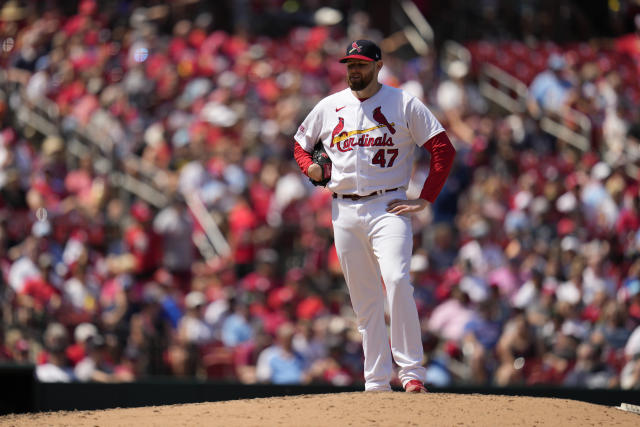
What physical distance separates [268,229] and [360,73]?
5535 mm

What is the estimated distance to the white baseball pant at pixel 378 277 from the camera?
6.34m

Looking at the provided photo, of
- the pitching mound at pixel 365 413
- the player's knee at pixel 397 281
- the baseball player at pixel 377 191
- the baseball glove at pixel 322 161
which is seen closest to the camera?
the pitching mound at pixel 365 413

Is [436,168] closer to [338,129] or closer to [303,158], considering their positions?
[338,129]

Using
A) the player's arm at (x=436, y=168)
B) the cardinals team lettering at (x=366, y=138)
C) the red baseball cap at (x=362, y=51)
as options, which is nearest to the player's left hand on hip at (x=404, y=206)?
the player's arm at (x=436, y=168)

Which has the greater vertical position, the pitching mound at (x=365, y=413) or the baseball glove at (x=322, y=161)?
the baseball glove at (x=322, y=161)

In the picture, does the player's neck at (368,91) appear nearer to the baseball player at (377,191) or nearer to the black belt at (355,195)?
the baseball player at (377,191)

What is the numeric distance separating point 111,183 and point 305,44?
5.28 metres

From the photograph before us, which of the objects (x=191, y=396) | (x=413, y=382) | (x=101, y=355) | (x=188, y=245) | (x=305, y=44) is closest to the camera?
(x=413, y=382)

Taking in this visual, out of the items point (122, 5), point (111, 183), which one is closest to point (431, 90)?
point (111, 183)

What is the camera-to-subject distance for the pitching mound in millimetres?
5676

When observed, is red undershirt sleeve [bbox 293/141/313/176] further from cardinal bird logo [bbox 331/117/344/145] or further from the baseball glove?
cardinal bird logo [bbox 331/117/344/145]

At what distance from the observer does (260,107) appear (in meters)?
14.5

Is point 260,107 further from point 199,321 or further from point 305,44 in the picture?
point 199,321

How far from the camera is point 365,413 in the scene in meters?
5.80
